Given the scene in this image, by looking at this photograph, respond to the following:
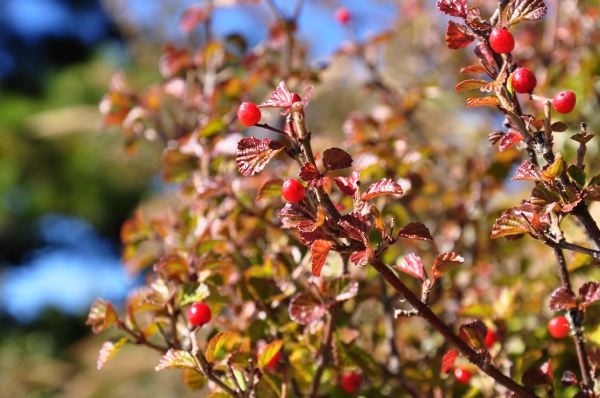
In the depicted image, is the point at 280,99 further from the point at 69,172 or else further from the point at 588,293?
the point at 69,172

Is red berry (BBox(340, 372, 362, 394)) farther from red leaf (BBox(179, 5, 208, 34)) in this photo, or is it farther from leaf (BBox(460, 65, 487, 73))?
red leaf (BBox(179, 5, 208, 34))

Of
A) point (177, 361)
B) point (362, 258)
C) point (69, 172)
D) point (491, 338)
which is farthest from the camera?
point (69, 172)

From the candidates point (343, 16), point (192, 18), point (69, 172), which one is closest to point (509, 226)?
point (343, 16)

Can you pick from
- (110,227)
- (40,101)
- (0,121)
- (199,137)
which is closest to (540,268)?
(199,137)

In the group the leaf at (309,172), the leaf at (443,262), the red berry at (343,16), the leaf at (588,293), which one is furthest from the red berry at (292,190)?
the red berry at (343,16)

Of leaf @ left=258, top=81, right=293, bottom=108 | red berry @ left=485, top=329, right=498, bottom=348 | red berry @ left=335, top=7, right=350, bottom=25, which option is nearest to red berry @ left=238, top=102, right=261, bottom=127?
leaf @ left=258, top=81, right=293, bottom=108

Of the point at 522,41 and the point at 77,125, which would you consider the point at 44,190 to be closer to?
the point at 77,125
